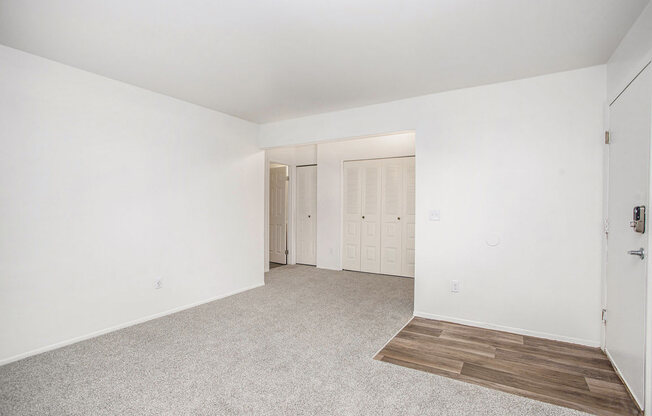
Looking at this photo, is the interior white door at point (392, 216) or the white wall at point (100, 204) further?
the interior white door at point (392, 216)

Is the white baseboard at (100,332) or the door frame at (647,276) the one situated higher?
the door frame at (647,276)

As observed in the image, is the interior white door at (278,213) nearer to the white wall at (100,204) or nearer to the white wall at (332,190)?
the white wall at (332,190)

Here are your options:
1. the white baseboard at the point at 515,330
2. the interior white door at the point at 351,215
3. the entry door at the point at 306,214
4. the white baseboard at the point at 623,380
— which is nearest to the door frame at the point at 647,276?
the white baseboard at the point at 623,380

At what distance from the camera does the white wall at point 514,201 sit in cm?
280

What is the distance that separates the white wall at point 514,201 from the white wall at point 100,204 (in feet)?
8.08

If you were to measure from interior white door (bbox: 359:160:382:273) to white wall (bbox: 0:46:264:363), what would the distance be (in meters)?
2.41

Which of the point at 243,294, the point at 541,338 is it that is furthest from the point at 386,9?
the point at 243,294

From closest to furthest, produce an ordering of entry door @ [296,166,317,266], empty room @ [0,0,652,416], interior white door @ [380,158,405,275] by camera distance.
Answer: empty room @ [0,0,652,416], interior white door @ [380,158,405,275], entry door @ [296,166,317,266]

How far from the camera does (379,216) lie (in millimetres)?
5676

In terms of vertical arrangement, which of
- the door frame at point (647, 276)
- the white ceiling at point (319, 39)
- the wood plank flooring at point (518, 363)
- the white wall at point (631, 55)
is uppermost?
the white ceiling at point (319, 39)

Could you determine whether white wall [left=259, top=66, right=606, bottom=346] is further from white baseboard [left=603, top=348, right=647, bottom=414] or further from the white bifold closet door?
the white bifold closet door

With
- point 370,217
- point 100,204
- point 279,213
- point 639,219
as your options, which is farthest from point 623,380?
point 279,213

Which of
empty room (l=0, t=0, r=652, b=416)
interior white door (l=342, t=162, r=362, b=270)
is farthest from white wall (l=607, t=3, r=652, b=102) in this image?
interior white door (l=342, t=162, r=362, b=270)

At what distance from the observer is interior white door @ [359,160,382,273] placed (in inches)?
224
